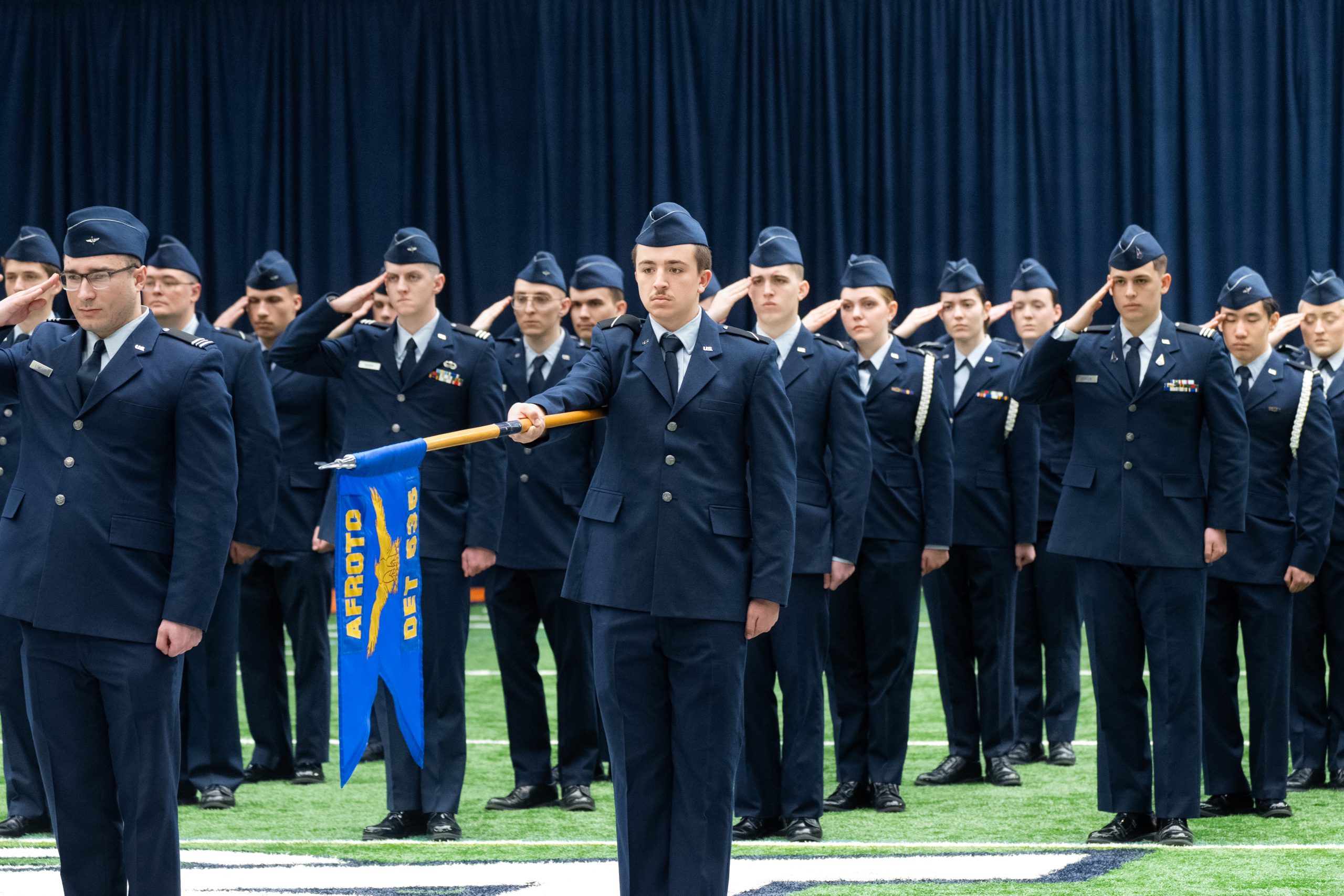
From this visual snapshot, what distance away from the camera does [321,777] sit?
588 centimetres

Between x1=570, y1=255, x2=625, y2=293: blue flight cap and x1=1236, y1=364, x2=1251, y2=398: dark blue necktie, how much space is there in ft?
6.74

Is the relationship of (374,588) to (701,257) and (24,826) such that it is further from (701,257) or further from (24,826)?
(24,826)

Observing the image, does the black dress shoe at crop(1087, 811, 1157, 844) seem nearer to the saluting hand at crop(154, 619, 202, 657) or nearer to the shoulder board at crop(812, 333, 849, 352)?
the shoulder board at crop(812, 333, 849, 352)

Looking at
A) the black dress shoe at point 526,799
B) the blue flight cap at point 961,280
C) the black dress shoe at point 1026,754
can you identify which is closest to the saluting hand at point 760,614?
the black dress shoe at point 526,799

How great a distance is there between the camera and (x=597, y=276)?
5.86 m

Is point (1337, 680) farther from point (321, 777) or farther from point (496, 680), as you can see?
point (496, 680)

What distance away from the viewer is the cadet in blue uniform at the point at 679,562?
3342mm

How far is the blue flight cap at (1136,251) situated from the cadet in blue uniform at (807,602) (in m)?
0.80

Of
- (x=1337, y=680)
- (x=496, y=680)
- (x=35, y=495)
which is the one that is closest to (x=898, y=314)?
(x=496, y=680)

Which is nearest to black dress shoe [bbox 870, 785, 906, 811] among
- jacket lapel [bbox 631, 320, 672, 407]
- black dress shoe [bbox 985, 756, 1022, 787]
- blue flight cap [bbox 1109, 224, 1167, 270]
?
black dress shoe [bbox 985, 756, 1022, 787]

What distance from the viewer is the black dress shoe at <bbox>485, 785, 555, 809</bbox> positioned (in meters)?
5.27

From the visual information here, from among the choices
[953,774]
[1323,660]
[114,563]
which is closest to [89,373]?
[114,563]

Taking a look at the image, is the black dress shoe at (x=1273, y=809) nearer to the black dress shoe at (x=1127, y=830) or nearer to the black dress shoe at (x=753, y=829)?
→ the black dress shoe at (x=1127, y=830)

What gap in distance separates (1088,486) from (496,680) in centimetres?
436
